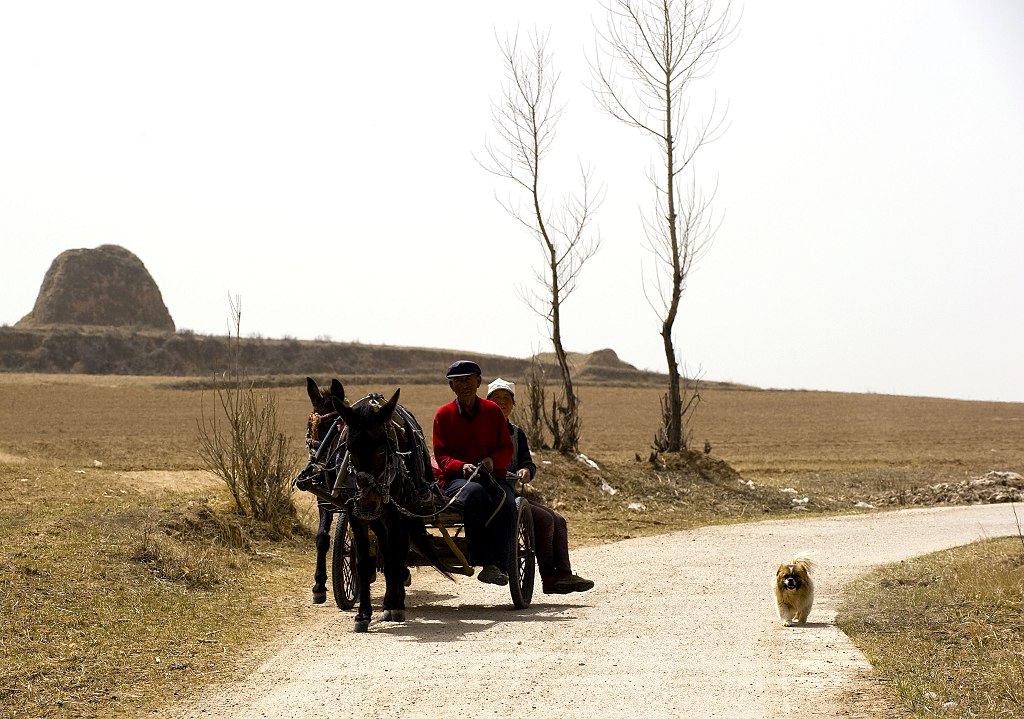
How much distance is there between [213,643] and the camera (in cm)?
911

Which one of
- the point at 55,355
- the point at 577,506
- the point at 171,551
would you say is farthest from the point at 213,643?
the point at 55,355

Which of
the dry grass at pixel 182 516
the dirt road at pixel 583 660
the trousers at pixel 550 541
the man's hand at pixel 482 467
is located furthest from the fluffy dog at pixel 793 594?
the man's hand at pixel 482 467

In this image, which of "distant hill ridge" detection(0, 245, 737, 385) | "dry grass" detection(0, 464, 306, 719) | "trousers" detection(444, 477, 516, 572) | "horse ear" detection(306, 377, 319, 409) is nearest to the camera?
"dry grass" detection(0, 464, 306, 719)

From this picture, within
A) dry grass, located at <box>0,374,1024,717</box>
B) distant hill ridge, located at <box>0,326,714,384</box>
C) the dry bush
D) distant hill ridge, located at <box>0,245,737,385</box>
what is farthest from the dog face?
distant hill ridge, located at <box>0,245,737,385</box>

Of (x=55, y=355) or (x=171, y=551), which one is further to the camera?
(x=55, y=355)

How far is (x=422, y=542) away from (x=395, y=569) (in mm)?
435

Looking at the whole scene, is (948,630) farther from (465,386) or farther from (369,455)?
(369,455)

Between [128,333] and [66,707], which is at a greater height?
[128,333]

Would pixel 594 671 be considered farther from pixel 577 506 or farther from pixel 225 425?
pixel 225 425

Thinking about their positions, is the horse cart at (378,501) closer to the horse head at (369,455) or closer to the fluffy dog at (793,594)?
the horse head at (369,455)

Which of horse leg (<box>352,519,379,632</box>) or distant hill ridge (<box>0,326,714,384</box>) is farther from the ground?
distant hill ridge (<box>0,326,714,384</box>)

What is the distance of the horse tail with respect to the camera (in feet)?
32.8

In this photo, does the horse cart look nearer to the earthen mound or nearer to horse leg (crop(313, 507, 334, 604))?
horse leg (crop(313, 507, 334, 604))

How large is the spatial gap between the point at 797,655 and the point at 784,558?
6.88 metres
